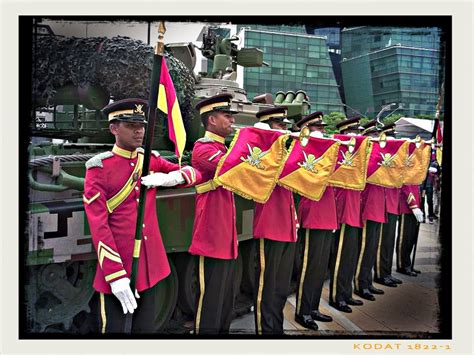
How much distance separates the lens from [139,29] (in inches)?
154

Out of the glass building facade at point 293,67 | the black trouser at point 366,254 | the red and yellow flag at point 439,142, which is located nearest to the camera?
the glass building facade at point 293,67

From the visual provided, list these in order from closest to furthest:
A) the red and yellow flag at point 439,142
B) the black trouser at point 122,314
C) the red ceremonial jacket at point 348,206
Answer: the black trouser at point 122,314
the red and yellow flag at point 439,142
the red ceremonial jacket at point 348,206

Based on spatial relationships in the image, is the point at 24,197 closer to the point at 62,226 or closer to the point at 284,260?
the point at 62,226

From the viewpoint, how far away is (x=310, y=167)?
4305 mm

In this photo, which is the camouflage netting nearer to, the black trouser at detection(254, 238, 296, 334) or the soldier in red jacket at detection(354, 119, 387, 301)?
the black trouser at detection(254, 238, 296, 334)

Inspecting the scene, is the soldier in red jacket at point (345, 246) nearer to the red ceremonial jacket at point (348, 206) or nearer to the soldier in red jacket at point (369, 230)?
the red ceremonial jacket at point (348, 206)

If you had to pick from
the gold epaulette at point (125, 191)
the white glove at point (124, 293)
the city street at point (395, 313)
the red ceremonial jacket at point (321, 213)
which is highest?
the gold epaulette at point (125, 191)

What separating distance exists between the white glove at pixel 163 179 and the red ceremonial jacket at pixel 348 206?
2.20m

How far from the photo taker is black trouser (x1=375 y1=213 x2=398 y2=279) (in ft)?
20.1

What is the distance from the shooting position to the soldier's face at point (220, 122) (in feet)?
12.7

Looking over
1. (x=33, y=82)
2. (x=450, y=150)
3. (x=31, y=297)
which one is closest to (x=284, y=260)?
(x=450, y=150)

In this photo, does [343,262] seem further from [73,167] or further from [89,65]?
[89,65]

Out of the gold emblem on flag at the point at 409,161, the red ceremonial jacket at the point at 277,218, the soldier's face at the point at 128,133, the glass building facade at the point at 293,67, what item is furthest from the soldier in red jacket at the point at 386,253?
the soldier's face at the point at 128,133

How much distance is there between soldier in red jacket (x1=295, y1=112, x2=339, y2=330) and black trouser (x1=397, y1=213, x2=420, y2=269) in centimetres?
165
